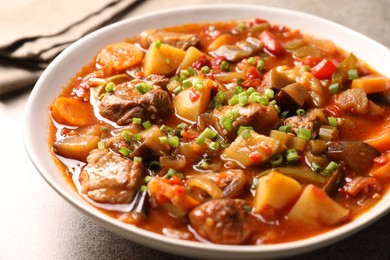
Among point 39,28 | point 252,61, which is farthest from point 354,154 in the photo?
point 39,28

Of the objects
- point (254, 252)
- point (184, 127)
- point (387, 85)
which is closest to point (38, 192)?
point (184, 127)

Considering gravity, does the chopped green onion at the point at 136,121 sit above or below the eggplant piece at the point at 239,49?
below

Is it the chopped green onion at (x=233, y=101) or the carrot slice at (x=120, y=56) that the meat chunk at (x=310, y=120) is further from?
the carrot slice at (x=120, y=56)

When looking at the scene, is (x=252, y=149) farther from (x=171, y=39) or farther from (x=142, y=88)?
(x=171, y=39)

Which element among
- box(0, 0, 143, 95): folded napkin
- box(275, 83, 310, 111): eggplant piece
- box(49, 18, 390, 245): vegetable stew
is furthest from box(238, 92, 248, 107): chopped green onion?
box(0, 0, 143, 95): folded napkin

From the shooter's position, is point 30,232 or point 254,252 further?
point 30,232

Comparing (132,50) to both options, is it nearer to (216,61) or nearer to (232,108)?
(216,61)

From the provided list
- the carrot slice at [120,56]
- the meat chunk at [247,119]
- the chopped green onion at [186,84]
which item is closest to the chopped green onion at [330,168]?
the meat chunk at [247,119]

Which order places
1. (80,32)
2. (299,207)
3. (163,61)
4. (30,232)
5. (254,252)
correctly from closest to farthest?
(254,252), (299,207), (30,232), (163,61), (80,32)
